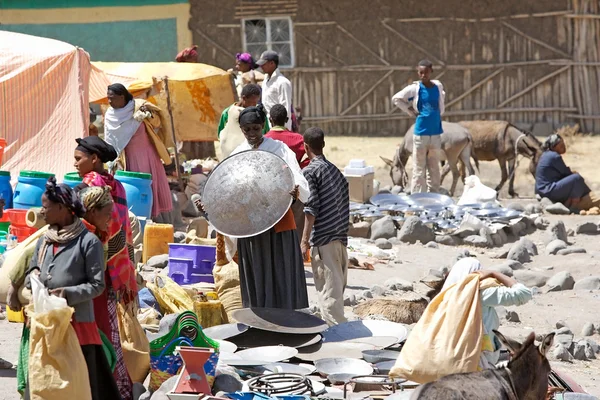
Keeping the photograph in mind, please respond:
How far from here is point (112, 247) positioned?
5.91 metres

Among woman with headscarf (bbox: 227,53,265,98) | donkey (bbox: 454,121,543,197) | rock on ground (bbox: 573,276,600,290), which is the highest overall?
woman with headscarf (bbox: 227,53,265,98)

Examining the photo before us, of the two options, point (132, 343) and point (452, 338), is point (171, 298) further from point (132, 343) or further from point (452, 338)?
point (452, 338)

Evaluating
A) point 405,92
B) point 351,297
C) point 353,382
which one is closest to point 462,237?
point 405,92

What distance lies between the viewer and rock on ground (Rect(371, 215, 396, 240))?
42.0ft

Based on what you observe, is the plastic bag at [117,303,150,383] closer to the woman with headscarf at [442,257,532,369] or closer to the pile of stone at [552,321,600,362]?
the woman with headscarf at [442,257,532,369]

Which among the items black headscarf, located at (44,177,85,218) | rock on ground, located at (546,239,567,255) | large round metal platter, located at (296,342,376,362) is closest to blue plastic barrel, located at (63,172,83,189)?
large round metal platter, located at (296,342,376,362)

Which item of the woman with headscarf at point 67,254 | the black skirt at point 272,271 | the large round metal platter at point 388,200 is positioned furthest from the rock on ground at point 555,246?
the woman with headscarf at point 67,254

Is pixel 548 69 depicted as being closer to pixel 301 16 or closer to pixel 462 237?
pixel 301 16

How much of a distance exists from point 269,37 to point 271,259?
1495 centimetres

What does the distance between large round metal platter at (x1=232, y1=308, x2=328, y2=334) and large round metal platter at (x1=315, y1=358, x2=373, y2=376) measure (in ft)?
1.08

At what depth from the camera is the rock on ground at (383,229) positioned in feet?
42.0

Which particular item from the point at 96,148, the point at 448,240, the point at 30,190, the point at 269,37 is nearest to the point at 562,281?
the point at 448,240

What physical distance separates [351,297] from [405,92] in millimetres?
5359

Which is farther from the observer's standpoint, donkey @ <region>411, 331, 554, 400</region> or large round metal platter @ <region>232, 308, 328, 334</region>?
large round metal platter @ <region>232, 308, 328, 334</region>
